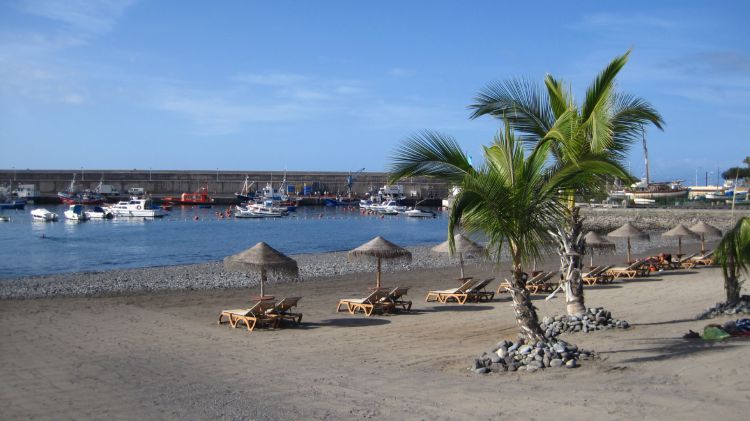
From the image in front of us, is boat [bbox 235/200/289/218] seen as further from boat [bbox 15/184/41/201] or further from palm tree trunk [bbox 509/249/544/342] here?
palm tree trunk [bbox 509/249/544/342]

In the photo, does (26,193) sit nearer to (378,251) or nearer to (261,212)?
(261,212)

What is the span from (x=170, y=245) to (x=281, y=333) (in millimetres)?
34953

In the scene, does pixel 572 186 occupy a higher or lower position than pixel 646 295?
higher

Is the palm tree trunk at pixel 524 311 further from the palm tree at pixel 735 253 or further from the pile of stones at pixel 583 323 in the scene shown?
the palm tree at pixel 735 253

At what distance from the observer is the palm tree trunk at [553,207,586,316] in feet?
40.7

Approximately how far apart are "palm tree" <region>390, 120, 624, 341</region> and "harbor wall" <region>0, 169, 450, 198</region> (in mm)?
99451

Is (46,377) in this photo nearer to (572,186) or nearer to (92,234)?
(572,186)

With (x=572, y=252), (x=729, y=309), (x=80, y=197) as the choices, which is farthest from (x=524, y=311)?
(x=80, y=197)

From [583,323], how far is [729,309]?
2992mm

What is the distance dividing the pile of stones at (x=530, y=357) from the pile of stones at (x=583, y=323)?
2.52 m

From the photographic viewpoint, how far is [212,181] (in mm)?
119500

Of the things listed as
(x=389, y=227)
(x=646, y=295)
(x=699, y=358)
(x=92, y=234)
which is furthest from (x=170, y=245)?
(x=699, y=358)

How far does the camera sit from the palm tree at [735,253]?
12625 millimetres

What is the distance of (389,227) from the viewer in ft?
229
